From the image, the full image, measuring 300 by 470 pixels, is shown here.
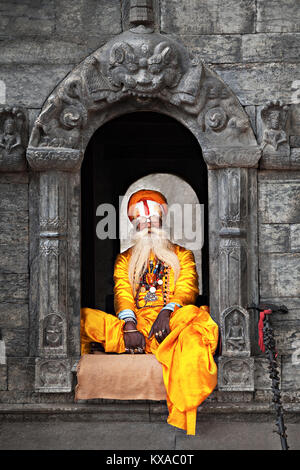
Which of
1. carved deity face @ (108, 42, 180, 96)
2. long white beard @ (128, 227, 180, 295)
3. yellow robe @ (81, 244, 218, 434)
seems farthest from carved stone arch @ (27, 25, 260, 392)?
long white beard @ (128, 227, 180, 295)

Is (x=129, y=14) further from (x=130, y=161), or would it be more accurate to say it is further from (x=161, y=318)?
(x=130, y=161)

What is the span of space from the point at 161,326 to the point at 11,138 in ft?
6.72

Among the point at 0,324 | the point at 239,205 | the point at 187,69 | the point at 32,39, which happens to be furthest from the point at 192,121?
the point at 0,324

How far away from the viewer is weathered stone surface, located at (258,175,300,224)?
5.01 m

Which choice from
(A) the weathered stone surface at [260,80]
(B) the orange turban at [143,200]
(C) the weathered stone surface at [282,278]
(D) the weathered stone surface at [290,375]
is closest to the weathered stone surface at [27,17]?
(A) the weathered stone surface at [260,80]

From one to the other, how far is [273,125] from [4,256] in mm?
2552

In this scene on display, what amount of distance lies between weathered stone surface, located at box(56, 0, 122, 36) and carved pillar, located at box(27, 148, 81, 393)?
1082 mm

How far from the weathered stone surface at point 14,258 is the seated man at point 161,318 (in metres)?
0.69

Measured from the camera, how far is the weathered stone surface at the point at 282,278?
16.4 feet

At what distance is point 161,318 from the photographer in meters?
5.09

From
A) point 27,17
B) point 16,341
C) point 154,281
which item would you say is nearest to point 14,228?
point 16,341

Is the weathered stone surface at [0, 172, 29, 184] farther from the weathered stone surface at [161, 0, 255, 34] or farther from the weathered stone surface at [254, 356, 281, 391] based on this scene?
the weathered stone surface at [254, 356, 281, 391]

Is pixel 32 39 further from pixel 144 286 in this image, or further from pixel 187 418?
pixel 187 418
